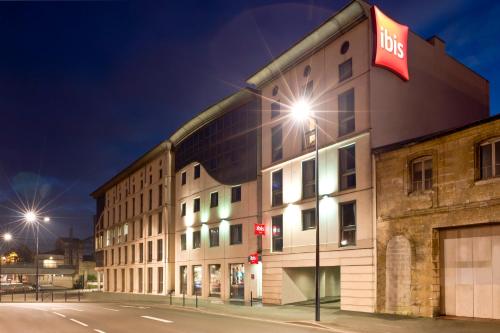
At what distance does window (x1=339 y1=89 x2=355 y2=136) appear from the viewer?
27172mm

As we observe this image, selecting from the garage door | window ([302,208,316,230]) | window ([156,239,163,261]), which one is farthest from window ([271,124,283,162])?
window ([156,239,163,261])

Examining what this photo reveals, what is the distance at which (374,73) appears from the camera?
85.5 feet

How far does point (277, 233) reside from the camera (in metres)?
32.7

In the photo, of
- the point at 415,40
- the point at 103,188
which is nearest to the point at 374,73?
the point at 415,40

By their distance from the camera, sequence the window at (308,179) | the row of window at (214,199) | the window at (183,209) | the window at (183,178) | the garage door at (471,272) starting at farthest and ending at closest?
the window at (183,178)
the window at (183,209)
the row of window at (214,199)
the window at (308,179)
the garage door at (471,272)

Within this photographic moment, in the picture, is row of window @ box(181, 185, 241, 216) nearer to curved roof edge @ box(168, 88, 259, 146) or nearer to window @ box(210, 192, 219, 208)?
window @ box(210, 192, 219, 208)

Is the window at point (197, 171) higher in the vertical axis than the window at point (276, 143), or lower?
lower

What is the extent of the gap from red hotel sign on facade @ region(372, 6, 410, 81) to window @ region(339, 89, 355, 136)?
2491mm

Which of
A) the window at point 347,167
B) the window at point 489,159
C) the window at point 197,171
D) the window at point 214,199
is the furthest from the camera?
the window at point 197,171

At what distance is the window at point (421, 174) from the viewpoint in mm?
22047

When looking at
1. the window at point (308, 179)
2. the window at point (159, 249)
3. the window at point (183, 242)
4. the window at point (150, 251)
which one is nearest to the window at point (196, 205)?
the window at point (183, 242)

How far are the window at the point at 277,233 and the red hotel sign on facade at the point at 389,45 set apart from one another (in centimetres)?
1182

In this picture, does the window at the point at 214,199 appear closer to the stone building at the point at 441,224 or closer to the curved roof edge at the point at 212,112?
the curved roof edge at the point at 212,112

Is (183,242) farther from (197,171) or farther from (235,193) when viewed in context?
(235,193)
